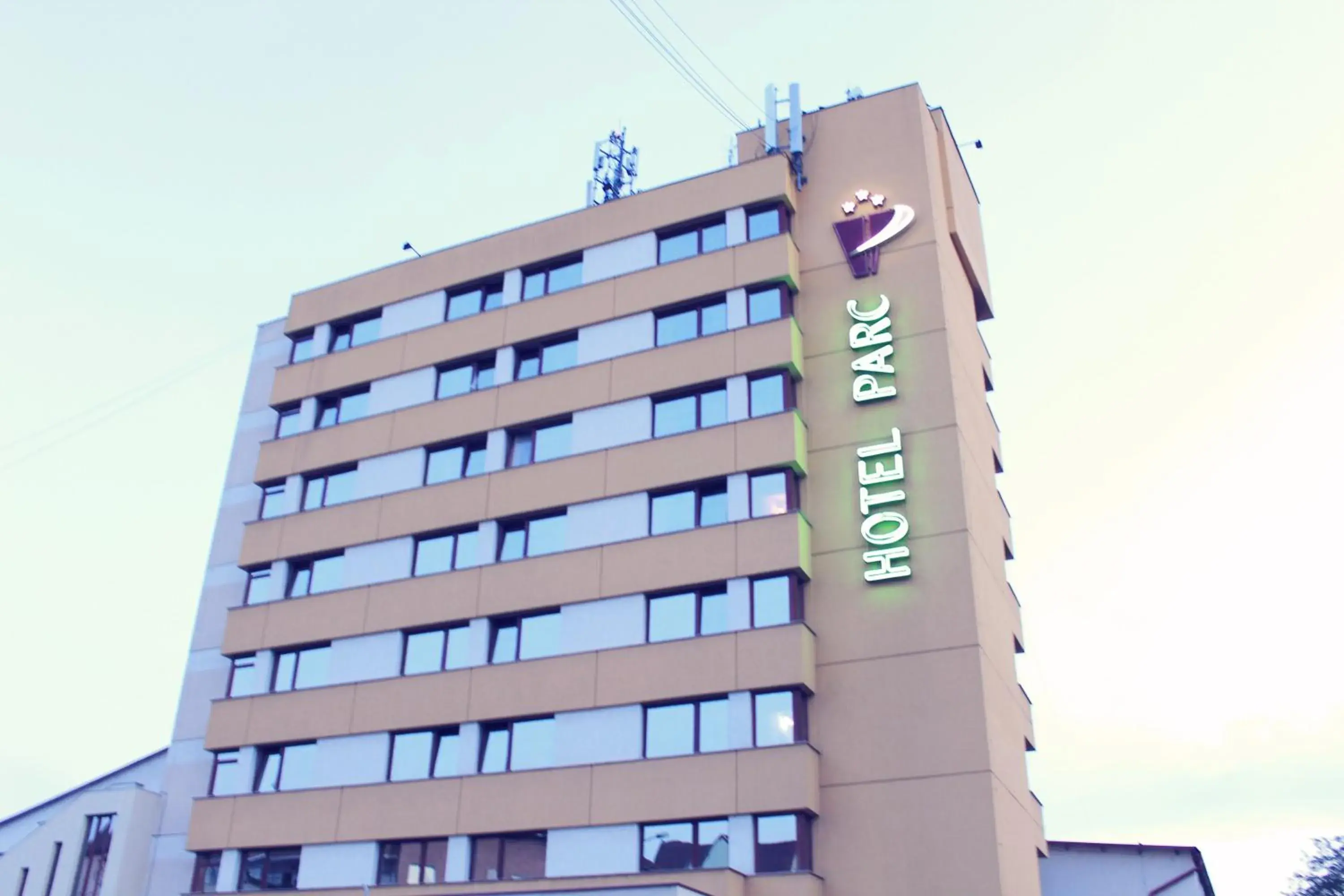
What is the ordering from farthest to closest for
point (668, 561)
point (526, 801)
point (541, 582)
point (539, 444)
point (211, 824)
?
point (539, 444), point (211, 824), point (541, 582), point (668, 561), point (526, 801)

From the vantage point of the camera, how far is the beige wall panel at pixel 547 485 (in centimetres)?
4000

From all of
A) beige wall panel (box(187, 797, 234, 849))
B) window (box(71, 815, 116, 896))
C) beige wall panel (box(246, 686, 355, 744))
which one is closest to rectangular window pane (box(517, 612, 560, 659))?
beige wall panel (box(246, 686, 355, 744))

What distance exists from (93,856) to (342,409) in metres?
18.8

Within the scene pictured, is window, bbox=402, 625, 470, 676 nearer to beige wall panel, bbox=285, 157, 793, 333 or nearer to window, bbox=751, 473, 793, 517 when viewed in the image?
window, bbox=751, 473, 793, 517

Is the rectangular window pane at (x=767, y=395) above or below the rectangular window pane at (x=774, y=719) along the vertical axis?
above

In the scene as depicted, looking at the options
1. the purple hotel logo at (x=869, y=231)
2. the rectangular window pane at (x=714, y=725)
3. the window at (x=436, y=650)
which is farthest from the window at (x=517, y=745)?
the purple hotel logo at (x=869, y=231)

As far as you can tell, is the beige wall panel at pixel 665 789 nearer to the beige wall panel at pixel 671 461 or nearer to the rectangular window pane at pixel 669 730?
the rectangular window pane at pixel 669 730

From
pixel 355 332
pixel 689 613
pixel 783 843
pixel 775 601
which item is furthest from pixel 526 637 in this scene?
pixel 355 332

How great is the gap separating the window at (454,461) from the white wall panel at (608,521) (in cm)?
538

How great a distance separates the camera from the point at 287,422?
49.6 m

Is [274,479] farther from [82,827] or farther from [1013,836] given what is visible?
[1013,836]

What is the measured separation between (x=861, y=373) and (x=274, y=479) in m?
24.1

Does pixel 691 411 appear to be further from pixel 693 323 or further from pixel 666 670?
pixel 666 670

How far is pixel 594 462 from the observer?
4025cm
